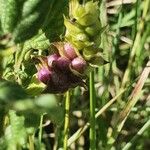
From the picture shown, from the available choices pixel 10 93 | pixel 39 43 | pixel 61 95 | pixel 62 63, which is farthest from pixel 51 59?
pixel 61 95

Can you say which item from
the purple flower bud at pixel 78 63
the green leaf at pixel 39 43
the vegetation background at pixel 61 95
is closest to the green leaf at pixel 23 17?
the vegetation background at pixel 61 95

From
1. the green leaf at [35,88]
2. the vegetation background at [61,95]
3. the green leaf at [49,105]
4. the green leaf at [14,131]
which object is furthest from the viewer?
the green leaf at [14,131]

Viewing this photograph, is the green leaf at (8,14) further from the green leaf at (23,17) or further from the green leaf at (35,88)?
the green leaf at (35,88)

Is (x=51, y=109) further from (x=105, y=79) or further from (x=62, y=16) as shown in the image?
(x=105, y=79)

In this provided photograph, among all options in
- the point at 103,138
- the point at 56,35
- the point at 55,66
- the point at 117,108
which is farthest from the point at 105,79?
the point at 55,66

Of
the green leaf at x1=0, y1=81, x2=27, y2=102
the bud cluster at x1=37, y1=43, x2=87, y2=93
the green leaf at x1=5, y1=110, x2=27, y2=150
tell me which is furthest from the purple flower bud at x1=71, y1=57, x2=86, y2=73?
the green leaf at x1=5, y1=110, x2=27, y2=150

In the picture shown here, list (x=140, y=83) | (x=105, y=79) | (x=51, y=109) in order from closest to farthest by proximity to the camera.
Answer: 1. (x=51, y=109)
2. (x=140, y=83)
3. (x=105, y=79)

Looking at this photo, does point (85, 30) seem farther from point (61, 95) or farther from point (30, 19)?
point (61, 95)
